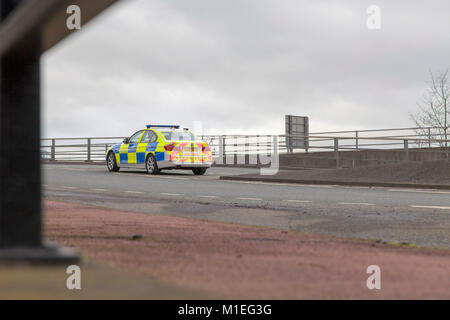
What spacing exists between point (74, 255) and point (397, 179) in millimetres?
17314

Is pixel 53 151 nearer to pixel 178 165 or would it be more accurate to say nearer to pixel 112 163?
pixel 112 163

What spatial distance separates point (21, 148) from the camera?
158 inches

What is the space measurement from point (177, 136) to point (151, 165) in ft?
4.62

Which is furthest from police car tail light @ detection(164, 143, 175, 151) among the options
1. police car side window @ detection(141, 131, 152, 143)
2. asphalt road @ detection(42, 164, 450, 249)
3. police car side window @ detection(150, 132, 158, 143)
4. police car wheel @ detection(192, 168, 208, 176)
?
asphalt road @ detection(42, 164, 450, 249)

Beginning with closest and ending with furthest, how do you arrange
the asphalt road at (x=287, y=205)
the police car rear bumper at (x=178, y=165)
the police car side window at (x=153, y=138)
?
the asphalt road at (x=287, y=205)
the police car rear bumper at (x=178, y=165)
the police car side window at (x=153, y=138)

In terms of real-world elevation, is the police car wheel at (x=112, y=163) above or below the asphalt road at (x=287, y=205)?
above

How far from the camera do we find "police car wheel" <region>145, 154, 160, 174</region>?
2288 cm

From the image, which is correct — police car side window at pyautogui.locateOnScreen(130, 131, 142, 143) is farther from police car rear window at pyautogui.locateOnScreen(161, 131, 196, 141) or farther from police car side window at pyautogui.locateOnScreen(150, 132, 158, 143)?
police car rear window at pyautogui.locateOnScreen(161, 131, 196, 141)

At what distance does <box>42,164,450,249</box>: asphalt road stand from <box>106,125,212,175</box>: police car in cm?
241

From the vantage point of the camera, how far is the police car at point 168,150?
2217 centimetres

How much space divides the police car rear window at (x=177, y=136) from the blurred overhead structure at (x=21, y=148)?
59.7 feet

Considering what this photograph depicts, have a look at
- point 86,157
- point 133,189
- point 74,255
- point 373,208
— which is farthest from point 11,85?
point 86,157

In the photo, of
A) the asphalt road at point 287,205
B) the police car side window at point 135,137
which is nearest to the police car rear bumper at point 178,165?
the police car side window at point 135,137

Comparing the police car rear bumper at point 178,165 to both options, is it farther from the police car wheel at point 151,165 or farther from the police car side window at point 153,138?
the police car side window at point 153,138
